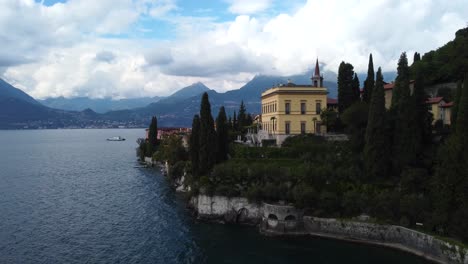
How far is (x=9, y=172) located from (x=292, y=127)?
62161mm

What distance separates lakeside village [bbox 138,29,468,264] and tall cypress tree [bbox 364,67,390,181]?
0.33 ft

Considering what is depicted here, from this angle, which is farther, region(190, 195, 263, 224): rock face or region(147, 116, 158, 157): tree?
region(147, 116, 158, 157): tree

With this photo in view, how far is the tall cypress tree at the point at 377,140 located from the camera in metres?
43.5

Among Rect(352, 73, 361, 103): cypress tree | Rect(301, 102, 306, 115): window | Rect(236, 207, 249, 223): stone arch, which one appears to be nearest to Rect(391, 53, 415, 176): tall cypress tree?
Rect(352, 73, 361, 103): cypress tree

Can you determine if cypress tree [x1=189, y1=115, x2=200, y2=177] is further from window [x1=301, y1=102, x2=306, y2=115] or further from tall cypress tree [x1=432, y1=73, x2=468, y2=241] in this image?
tall cypress tree [x1=432, y1=73, x2=468, y2=241]

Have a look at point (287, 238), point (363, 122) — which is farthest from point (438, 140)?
point (287, 238)

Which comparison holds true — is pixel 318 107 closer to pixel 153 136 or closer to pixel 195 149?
pixel 195 149

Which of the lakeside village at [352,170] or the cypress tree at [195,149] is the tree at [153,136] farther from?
the cypress tree at [195,149]

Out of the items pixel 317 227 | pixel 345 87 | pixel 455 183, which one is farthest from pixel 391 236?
pixel 345 87

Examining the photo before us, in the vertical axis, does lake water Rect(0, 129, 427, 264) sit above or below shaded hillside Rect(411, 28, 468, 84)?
below

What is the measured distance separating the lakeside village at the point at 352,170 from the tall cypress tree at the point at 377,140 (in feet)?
0.33

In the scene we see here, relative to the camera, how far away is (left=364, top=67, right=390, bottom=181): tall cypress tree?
43.5 m

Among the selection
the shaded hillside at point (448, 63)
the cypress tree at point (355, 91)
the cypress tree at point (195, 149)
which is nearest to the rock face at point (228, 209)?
the cypress tree at point (195, 149)

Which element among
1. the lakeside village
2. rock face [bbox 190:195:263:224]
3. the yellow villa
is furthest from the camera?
the yellow villa
